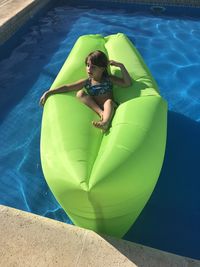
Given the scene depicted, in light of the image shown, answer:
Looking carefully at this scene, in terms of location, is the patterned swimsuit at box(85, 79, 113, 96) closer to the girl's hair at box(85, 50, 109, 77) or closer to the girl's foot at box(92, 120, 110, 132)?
the girl's hair at box(85, 50, 109, 77)

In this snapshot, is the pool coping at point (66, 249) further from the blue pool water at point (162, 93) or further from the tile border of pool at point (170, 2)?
the tile border of pool at point (170, 2)

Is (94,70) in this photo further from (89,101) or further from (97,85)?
(89,101)

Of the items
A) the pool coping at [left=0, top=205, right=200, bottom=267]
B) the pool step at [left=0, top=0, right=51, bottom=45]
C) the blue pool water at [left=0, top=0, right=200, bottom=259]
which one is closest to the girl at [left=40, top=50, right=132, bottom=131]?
the blue pool water at [left=0, top=0, right=200, bottom=259]

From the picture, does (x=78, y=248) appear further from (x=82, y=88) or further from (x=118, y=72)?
(x=118, y=72)

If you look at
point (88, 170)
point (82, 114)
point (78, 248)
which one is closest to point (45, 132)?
point (82, 114)

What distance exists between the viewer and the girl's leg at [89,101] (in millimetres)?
3611

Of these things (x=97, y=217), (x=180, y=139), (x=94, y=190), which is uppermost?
(x=94, y=190)

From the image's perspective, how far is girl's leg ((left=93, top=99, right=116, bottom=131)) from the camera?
330 cm

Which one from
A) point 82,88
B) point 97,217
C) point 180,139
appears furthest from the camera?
point 180,139

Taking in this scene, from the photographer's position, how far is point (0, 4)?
749cm

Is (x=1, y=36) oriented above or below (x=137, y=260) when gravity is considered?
above

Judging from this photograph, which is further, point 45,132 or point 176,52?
point 176,52

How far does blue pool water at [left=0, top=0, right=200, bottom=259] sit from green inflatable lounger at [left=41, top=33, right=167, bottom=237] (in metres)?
0.65

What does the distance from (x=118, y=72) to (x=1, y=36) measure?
3.37 meters
